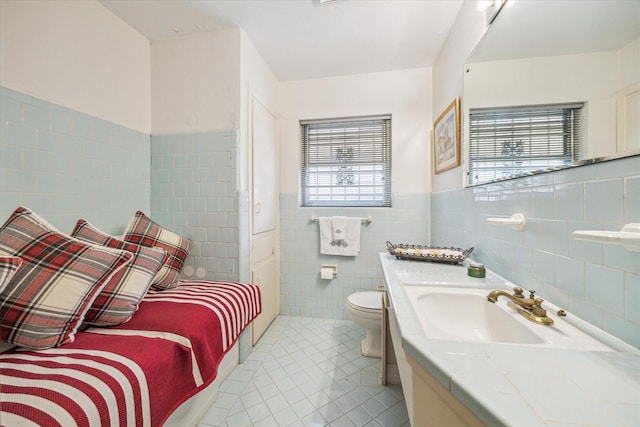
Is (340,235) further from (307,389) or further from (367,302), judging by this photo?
(307,389)

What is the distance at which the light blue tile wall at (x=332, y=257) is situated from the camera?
7.48 feet

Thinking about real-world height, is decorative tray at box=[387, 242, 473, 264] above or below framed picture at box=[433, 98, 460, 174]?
below

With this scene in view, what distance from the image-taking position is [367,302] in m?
1.83

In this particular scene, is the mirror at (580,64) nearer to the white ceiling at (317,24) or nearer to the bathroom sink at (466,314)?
the bathroom sink at (466,314)

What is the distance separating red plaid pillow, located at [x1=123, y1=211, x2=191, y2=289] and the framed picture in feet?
6.50

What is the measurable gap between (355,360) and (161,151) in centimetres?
216

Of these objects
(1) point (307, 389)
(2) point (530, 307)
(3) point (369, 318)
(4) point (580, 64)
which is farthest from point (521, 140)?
(1) point (307, 389)

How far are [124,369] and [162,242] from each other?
1.00 m

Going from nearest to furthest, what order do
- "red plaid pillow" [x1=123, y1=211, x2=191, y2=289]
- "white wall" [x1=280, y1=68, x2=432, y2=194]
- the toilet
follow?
"red plaid pillow" [x1=123, y1=211, x2=191, y2=289] → the toilet → "white wall" [x1=280, y1=68, x2=432, y2=194]

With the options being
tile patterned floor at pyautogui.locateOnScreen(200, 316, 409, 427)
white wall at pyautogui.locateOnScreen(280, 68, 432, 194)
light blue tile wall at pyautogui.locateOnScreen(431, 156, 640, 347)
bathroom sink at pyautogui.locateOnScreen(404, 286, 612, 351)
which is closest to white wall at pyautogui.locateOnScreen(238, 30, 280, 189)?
white wall at pyautogui.locateOnScreen(280, 68, 432, 194)

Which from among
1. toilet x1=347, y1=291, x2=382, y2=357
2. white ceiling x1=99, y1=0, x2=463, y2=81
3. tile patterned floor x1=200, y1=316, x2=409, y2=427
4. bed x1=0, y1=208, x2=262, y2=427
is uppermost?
white ceiling x1=99, y1=0, x2=463, y2=81

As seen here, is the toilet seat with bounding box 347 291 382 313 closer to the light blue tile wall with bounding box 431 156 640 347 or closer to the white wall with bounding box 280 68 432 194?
the light blue tile wall with bounding box 431 156 640 347

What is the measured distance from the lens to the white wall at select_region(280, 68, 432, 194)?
2.24 metres

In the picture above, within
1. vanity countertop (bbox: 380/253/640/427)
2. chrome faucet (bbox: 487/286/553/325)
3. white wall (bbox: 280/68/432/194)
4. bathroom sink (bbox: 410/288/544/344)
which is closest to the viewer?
vanity countertop (bbox: 380/253/640/427)
